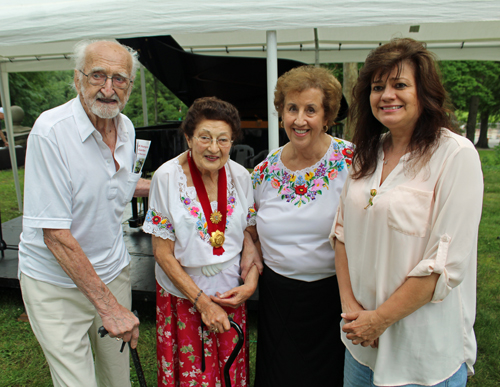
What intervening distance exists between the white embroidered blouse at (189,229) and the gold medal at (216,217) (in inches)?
1.6

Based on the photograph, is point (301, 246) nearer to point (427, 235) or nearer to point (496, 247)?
point (427, 235)

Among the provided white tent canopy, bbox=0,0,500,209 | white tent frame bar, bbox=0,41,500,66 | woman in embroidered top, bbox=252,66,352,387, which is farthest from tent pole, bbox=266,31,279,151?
white tent frame bar, bbox=0,41,500,66

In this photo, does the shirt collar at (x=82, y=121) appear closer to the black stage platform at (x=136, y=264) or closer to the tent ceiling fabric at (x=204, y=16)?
the tent ceiling fabric at (x=204, y=16)

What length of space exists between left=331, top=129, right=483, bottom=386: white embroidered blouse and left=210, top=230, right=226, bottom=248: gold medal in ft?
2.24

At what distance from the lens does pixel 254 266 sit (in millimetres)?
2143

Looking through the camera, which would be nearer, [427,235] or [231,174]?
[427,235]

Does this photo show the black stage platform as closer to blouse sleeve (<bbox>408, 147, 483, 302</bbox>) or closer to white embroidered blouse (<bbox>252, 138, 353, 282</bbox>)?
white embroidered blouse (<bbox>252, 138, 353, 282</bbox>)

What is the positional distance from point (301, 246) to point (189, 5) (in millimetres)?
2120

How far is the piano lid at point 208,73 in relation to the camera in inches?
185

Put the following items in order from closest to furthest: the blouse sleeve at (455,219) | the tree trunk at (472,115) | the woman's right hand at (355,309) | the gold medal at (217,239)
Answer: the blouse sleeve at (455,219), the woman's right hand at (355,309), the gold medal at (217,239), the tree trunk at (472,115)

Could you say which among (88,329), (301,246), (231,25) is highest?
(231,25)

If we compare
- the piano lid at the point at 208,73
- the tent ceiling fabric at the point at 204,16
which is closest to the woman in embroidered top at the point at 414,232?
the tent ceiling fabric at the point at 204,16

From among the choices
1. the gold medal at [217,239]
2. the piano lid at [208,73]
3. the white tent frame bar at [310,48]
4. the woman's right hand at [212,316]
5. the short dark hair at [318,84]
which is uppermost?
the white tent frame bar at [310,48]

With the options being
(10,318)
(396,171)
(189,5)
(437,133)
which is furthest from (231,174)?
(10,318)
